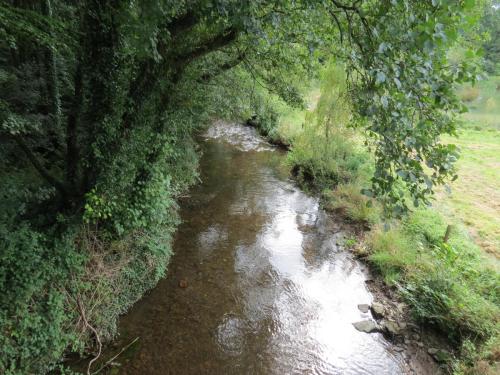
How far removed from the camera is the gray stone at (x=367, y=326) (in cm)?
534

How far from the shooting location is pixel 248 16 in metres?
2.32

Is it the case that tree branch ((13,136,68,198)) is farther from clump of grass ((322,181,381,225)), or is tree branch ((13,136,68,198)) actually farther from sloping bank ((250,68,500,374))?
clump of grass ((322,181,381,225))

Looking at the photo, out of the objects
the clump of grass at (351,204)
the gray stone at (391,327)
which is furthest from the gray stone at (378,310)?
the clump of grass at (351,204)

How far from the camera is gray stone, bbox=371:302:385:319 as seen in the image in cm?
561

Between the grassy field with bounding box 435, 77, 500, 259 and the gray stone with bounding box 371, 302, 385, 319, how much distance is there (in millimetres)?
3158

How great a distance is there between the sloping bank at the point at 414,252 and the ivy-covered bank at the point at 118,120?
90cm

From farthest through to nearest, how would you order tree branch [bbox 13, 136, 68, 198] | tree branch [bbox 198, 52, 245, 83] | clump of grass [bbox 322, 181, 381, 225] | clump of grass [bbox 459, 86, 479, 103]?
clump of grass [bbox 459, 86, 479, 103]
clump of grass [bbox 322, 181, 381, 225]
tree branch [bbox 198, 52, 245, 83]
tree branch [bbox 13, 136, 68, 198]

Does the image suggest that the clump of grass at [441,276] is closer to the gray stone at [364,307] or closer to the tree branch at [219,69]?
the gray stone at [364,307]

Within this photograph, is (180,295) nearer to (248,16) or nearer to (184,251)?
(184,251)

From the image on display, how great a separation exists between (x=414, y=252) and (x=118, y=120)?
6262mm

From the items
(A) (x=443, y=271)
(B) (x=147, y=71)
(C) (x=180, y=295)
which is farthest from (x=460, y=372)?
(B) (x=147, y=71)

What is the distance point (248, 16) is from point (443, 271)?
564cm

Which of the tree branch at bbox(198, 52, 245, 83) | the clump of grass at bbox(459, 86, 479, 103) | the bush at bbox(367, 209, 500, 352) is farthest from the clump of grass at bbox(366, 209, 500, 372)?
the clump of grass at bbox(459, 86, 479, 103)

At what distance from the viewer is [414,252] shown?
655cm
